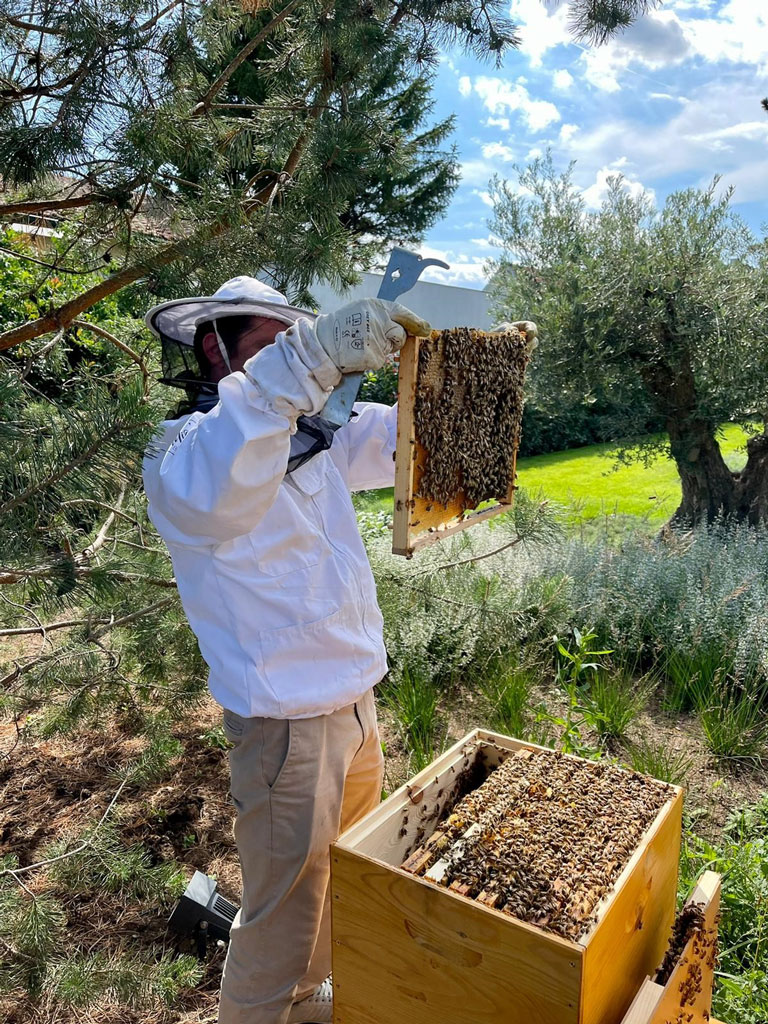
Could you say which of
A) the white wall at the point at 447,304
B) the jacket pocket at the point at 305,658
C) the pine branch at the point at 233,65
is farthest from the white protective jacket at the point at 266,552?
the white wall at the point at 447,304

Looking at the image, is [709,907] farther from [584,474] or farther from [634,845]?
[584,474]

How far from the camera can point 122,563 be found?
6.77 ft

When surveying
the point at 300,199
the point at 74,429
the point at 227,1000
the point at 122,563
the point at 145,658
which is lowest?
the point at 227,1000

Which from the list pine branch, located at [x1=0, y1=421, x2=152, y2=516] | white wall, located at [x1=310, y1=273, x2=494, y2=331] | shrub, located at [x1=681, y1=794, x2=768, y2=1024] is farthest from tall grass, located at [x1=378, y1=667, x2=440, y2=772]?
white wall, located at [x1=310, y1=273, x2=494, y2=331]

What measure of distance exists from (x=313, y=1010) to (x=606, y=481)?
9.59 meters

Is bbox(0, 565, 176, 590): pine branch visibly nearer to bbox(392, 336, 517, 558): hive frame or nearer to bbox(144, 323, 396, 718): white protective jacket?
bbox(144, 323, 396, 718): white protective jacket

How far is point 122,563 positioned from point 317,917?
3.72 feet

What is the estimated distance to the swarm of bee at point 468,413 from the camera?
1939 mm

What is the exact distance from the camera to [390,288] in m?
1.85

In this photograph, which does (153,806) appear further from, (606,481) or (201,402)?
(606,481)

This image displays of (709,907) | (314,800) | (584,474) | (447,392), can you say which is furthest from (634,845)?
(584,474)

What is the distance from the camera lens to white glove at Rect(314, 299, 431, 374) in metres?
1.62

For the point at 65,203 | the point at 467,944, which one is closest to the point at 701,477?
the point at 65,203

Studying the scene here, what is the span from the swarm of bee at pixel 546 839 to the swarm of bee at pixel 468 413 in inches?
30.7
